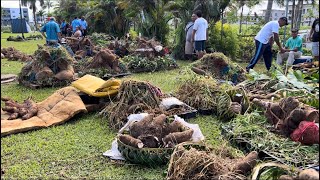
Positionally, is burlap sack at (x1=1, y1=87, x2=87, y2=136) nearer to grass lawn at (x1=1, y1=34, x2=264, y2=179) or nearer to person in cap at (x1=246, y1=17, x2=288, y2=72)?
grass lawn at (x1=1, y1=34, x2=264, y2=179)

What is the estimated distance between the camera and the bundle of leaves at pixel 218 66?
7.36 metres

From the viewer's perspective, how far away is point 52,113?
5438 mm

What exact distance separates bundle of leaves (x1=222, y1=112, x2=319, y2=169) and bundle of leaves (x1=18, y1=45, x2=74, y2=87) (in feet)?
15.2

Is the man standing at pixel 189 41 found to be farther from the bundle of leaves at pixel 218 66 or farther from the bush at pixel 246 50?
the bundle of leaves at pixel 218 66

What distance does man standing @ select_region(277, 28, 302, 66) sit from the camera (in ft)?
28.2

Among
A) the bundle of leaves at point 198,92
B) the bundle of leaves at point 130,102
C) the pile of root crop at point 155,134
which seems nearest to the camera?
the pile of root crop at point 155,134

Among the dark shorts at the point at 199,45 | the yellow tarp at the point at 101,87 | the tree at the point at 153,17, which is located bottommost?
the yellow tarp at the point at 101,87

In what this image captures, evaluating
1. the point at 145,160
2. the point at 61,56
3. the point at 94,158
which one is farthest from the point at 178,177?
the point at 61,56

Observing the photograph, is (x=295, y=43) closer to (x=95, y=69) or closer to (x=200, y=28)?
(x=200, y=28)

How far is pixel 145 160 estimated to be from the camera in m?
3.73

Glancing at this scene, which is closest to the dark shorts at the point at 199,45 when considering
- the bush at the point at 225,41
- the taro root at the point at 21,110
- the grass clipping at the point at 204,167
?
the bush at the point at 225,41

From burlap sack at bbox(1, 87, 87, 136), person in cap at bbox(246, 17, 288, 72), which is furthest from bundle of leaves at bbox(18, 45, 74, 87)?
person in cap at bbox(246, 17, 288, 72)

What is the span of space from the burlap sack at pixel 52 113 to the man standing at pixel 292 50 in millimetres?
5770

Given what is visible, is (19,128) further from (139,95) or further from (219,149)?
(219,149)
